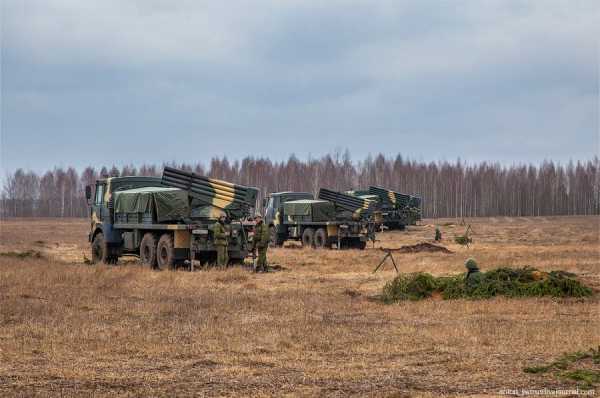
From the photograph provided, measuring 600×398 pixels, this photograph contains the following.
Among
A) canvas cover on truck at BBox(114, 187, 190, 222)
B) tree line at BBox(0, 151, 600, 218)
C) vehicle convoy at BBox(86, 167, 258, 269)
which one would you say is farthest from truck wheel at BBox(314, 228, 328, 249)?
tree line at BBox(0, 151, 600, 218)

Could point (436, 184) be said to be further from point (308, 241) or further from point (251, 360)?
point (251, 360)

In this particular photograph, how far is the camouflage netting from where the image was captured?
14789 millimetres

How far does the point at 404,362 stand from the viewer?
29.1 ft

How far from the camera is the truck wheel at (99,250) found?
76.6 feet

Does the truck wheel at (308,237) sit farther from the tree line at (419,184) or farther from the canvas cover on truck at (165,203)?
the tree line at (419,184)

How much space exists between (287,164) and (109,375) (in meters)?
99.2

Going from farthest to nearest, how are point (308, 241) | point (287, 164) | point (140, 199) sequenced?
point (287, 164), point (308, 241), point (140, 199)

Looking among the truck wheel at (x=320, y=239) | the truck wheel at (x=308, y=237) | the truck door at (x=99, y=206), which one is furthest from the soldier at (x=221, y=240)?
the truck wheel at (x=308, y=237)

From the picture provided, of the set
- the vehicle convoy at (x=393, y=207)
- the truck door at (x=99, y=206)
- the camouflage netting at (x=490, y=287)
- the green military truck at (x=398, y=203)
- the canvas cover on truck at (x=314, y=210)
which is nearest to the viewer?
the camouflage netting at (x=490, y=287)

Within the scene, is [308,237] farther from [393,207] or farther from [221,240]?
[393,207]

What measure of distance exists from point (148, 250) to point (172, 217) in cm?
155

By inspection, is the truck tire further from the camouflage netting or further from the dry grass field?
the camouflage netting

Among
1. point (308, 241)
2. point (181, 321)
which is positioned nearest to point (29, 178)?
point (308, 241)

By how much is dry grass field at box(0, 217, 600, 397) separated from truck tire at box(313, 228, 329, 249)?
12316 millimetres
